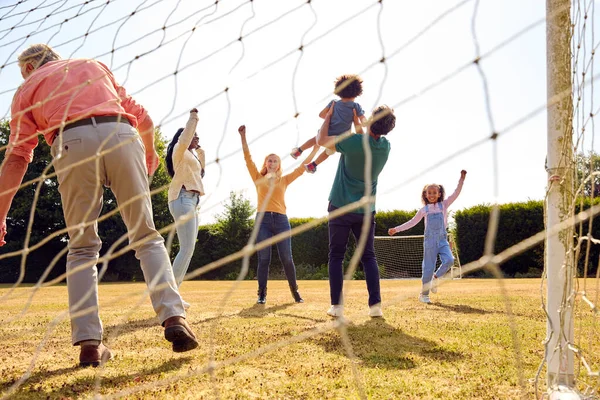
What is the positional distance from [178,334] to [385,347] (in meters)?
1.08

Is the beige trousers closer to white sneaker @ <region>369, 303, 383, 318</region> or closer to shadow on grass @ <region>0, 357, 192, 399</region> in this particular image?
shadow on grass @ <region>0, 357, 192, 399</region>

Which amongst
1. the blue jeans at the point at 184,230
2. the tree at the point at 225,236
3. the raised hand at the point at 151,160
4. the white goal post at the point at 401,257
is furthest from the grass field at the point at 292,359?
the tree at the point at 225,236

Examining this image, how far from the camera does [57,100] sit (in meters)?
2.32

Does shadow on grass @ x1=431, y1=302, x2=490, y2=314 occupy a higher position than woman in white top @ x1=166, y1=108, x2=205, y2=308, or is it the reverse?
woman in white top @ x1=166, y1=108, x2=205, y2=308

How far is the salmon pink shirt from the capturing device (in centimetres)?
231

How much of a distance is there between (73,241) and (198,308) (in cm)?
234

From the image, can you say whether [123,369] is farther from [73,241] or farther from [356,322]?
[356,322]

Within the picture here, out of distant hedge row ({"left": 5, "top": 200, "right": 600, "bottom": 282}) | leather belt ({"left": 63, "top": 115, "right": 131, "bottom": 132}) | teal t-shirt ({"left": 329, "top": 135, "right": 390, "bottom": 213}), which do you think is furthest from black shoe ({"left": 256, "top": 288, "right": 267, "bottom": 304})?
distant hedge row ({"left": 5, "top": 200, "right": 600, "bottom": 282})

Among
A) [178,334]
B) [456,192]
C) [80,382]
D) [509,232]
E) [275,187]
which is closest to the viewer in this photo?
[80,382]

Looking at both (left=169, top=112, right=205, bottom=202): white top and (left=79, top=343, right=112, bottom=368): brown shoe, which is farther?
(left=169, top=112, right=205, bottom=202): white top

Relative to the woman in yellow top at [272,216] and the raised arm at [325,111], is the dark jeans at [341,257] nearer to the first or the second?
the raised arm at [325,111]

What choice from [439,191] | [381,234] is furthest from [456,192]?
[381,234]

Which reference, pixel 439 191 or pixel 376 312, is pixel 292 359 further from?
pixel 439 191

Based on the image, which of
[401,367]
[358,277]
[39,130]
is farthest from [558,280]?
[358,277]
